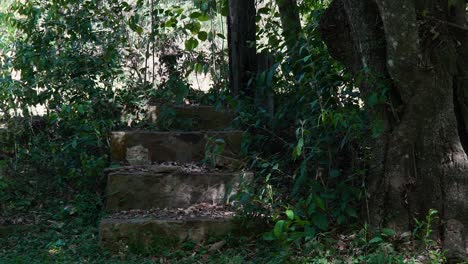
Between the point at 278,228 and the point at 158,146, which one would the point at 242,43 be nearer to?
the point at 158,146

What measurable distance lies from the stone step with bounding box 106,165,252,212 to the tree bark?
155 centimetres

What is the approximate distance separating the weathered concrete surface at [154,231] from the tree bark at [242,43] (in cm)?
217

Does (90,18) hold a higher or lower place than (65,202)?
higher

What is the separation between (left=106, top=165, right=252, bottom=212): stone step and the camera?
543 cm

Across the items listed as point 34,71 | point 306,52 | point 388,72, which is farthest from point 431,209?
point 34,71

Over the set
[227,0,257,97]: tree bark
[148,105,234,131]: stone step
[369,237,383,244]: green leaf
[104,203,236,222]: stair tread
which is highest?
[227,0,257,97]: tree bark

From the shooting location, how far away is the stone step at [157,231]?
4.86 m

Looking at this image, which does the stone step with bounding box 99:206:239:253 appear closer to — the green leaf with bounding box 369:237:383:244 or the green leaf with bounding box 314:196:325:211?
the green leaf with bounding box 314:196:325:211

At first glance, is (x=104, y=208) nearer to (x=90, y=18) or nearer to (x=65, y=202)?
(x=65, y=202)

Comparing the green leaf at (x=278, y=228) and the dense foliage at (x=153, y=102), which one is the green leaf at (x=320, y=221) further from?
the green leaf at (x=278, y=228)

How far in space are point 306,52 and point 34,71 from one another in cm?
295

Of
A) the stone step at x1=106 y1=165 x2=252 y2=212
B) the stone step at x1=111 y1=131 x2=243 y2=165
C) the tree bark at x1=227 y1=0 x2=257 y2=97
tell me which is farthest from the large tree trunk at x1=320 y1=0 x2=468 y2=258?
the tree bark at x1=227 y1=0 x2=257 y2=97

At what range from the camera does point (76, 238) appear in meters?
5.22

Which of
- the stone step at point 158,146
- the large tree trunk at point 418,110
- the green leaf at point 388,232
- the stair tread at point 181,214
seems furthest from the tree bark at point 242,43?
the green leaf at point 388,232
